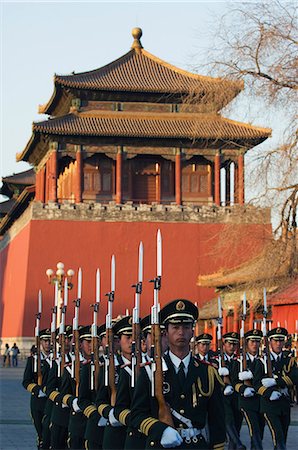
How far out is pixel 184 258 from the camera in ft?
119

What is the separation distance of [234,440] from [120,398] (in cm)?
478

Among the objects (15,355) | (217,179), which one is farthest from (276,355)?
(217,179)

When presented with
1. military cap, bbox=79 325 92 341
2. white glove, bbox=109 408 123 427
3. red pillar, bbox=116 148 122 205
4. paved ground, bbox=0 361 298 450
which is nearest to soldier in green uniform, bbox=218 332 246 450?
paved ground, bbox=0 361 298 450

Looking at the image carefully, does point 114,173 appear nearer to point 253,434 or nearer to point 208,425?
point 253,434

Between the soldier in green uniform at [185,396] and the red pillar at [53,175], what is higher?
the red pillar at [53,175]

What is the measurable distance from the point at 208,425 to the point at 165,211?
3043 cm

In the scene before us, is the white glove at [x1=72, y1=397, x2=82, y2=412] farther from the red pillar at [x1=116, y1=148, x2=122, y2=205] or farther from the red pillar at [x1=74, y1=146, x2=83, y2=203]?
the red pillar at [x1=116, y1=148, x2=122, y2=205]

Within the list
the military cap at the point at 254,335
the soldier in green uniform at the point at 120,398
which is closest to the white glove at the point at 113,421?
the soldier in green uniform at the point at 120,398

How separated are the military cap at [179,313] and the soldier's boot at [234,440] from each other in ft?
17.0

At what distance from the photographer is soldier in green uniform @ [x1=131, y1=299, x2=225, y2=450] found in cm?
546

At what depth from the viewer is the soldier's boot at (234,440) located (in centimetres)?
1067

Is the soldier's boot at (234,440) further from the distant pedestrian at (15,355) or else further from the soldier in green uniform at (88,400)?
the distant pedestrian at (15,355)

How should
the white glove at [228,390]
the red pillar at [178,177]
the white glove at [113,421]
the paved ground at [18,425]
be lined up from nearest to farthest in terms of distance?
the white glove at [113,421]
the white glove at [228,390]
the paved ground at [18,425]
the red pillar at [178,177]

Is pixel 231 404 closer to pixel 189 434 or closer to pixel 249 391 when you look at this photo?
pixel 249 391
